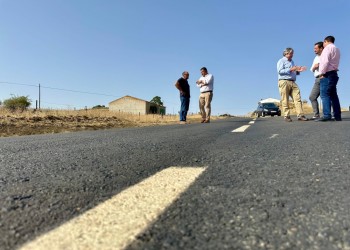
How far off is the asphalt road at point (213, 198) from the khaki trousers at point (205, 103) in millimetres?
7454

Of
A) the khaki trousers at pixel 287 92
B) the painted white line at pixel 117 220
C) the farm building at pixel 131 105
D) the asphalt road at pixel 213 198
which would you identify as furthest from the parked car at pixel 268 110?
the farm building at pixel 131 105

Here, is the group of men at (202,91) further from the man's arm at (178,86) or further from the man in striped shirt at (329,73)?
the man in striped shirt at (329,73)

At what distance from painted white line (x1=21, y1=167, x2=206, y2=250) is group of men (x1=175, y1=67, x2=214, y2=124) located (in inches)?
335

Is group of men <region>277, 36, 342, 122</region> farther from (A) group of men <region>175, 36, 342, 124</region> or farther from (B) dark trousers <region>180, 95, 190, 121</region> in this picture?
(B) dark trousers <region>180, 95, 190, 121</region>

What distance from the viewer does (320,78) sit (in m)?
6.98

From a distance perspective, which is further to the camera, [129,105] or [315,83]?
[129,105]

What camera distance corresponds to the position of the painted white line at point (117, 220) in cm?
91

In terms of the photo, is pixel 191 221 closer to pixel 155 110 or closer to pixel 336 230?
pixel 336 230

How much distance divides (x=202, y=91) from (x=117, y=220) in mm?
9233

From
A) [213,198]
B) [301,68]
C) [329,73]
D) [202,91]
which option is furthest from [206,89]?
[213,198]

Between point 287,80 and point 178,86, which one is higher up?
point 178,86

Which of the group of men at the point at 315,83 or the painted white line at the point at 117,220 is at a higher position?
the group of men at the point at 315,83

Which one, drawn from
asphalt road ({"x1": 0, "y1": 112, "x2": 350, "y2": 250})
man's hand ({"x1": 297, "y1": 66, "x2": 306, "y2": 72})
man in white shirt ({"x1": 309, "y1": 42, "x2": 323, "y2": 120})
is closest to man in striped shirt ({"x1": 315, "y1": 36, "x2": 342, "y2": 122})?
man in white shirt ({"x1": 309, "y1": 42, "x2": 323, "y2": 120})

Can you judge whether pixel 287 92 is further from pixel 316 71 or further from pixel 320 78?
pixel 320 78
